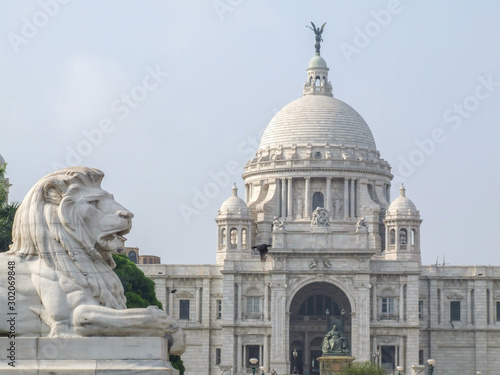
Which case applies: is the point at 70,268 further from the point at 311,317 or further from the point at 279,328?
the point at 311,317

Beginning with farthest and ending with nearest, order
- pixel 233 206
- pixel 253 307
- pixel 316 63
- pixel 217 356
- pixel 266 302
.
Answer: pixel 316 63, pixel 233 206, pixel 217 356, pixel 253 307, pixel 266 302

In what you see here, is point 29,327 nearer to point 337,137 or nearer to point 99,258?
point 99,258

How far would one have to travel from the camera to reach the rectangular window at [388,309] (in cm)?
10750

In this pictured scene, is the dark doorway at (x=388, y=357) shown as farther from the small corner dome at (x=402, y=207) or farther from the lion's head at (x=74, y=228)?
the lion's head at (x=74, y=228)

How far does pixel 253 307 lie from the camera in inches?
4274

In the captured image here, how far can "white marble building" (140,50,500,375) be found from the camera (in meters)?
107

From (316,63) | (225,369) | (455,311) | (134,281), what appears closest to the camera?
(134,281)

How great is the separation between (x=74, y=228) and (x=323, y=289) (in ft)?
330

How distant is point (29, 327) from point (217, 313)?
324 feet

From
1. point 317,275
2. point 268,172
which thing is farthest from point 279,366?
point 268,172

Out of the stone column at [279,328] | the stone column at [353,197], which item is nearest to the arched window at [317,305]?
the stone column at [279,328]

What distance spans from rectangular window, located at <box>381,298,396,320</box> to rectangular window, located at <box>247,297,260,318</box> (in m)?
9.33

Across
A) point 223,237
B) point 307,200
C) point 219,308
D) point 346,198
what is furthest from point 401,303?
point 307,200

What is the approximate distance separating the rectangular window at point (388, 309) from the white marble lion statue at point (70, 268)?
9469cm
